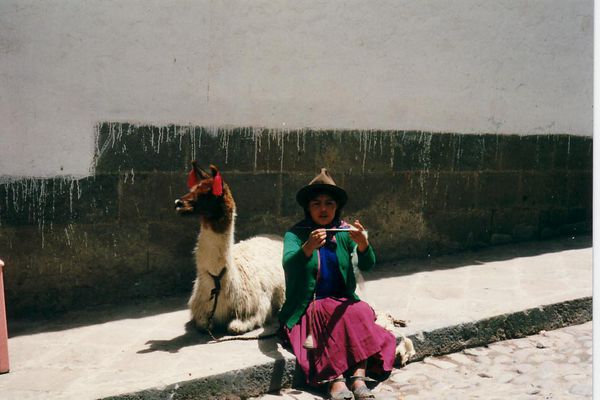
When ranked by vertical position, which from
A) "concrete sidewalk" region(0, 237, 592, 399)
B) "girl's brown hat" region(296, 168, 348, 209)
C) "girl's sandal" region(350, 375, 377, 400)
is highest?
"girl's brown hat" region(296, 168, 348, 209)

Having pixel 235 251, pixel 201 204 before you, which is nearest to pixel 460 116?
pixel 235 251

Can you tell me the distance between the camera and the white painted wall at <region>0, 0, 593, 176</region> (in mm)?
4633

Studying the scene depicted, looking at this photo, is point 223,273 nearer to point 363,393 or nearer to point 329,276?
point 329,276

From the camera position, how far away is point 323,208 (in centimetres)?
412

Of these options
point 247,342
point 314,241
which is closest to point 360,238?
point 314,241

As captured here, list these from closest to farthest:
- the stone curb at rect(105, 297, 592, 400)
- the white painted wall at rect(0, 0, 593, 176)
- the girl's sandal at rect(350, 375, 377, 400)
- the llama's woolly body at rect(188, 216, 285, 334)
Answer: the stone curb at rect(105, 297, 592, 400) < the girl's sandal at rect(350, 375, 377, 400) < the llama's woolly body at rect(188, 216, 285, 334) < the white painted wall at rect(0, 0, 593, 176)

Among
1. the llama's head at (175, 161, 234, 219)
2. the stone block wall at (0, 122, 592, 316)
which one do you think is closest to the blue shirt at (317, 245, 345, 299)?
the llama's head at (175, 161, 234, 219)

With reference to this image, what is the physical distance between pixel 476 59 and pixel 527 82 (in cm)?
79

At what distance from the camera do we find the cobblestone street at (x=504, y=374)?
12.7 feet

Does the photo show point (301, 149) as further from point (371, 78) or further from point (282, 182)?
point (371, 78)

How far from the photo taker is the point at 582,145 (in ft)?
25.1

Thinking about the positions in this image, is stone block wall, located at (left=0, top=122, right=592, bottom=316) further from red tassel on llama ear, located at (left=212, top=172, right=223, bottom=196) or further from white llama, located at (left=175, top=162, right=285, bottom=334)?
red tassel on llama ear, located at (left=212, top=172, right=223, bottom=196)

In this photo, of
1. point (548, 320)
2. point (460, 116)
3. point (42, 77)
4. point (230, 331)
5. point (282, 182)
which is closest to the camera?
point (230, 331)

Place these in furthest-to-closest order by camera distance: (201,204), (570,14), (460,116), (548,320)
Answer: (570,14) → (460,116) → (548,320) → (201,204)
